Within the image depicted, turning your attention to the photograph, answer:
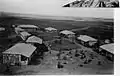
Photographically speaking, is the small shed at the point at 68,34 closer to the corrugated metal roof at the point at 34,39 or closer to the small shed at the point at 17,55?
the corrugated metal roof at the point at 34,39

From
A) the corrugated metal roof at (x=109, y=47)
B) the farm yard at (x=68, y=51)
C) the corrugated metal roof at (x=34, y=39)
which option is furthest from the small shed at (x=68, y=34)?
the corrugated metal roof at (x=109, y=47)

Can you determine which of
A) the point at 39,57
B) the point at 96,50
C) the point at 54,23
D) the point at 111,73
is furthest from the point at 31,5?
the point at 111,73

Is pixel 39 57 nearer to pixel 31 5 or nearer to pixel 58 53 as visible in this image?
pixel 58 53

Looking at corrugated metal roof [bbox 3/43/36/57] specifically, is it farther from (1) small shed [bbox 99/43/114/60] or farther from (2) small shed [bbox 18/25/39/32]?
(1) small shed [bbox 99/43/114/60]

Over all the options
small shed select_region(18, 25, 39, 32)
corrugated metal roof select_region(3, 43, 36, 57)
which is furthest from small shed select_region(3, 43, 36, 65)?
small shed select_region(18, 25, 39, 32)

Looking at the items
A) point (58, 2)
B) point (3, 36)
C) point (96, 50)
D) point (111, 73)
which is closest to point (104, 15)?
point (96, 50)

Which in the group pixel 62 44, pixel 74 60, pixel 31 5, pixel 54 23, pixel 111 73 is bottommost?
pixel 111 73

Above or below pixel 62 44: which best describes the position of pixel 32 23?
above
